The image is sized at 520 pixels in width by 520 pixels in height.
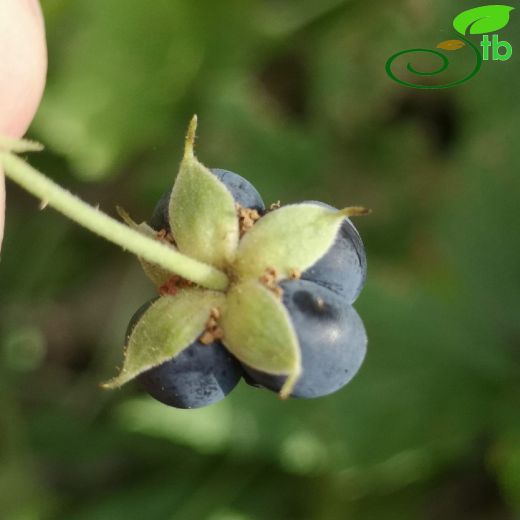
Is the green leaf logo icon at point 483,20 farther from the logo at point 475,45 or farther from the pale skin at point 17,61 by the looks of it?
the pale skin at point 17,61

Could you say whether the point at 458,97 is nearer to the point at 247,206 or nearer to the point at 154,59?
the point at 154,59

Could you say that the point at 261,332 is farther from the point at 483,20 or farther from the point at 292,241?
the point at 483,20

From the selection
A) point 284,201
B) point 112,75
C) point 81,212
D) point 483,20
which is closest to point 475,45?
point 483,20

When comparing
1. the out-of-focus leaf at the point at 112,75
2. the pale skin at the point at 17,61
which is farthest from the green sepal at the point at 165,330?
the out-of-focus leaf at the point at 112,75

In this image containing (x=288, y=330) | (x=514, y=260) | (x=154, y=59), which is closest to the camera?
(x=288, y=330)

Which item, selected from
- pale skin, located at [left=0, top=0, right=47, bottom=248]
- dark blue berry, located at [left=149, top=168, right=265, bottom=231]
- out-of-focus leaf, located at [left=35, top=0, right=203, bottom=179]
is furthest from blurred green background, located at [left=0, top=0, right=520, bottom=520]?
dark blue berry, located at [left=149, top=168, right=265, bottom=231]

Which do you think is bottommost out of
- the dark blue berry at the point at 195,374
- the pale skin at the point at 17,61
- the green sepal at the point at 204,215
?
the dark blue berry at the point at 195,374

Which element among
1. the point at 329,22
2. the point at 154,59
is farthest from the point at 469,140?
the point at 154,59

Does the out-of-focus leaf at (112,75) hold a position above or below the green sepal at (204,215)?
above
